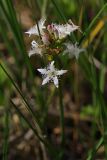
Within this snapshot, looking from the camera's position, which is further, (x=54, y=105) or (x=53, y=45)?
(x=54, y=105)

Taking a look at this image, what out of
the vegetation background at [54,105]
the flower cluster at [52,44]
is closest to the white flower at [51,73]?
the flower cluster at [52,44]

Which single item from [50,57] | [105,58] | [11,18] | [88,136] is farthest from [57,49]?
[88,136]

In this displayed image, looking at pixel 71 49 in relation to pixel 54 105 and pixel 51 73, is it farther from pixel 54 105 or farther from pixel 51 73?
pixel 54 105

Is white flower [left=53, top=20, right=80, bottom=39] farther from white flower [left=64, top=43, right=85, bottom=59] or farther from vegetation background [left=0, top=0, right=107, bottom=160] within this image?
vegetation background [left=0, top=0, right=107, bottom=160]

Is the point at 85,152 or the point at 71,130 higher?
the point at 71,130

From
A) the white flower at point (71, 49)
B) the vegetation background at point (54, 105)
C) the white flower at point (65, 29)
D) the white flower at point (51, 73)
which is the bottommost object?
the white flower at point (51, 73)

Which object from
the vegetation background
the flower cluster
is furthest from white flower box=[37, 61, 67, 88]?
the vegetation background

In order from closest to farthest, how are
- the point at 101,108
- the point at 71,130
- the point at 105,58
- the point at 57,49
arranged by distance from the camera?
the point at 57,49, the point at 101,108, the point at 105,58, the point at 71,130

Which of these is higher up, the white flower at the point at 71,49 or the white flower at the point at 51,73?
the white flower at the point at 71,49

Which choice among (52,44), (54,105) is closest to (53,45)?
(52,44)

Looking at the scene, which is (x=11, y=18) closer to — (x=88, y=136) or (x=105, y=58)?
(x=105, y=58)

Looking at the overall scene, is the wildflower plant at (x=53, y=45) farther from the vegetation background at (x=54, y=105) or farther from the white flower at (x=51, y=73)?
the vegetation background at (x=54, y=105)
